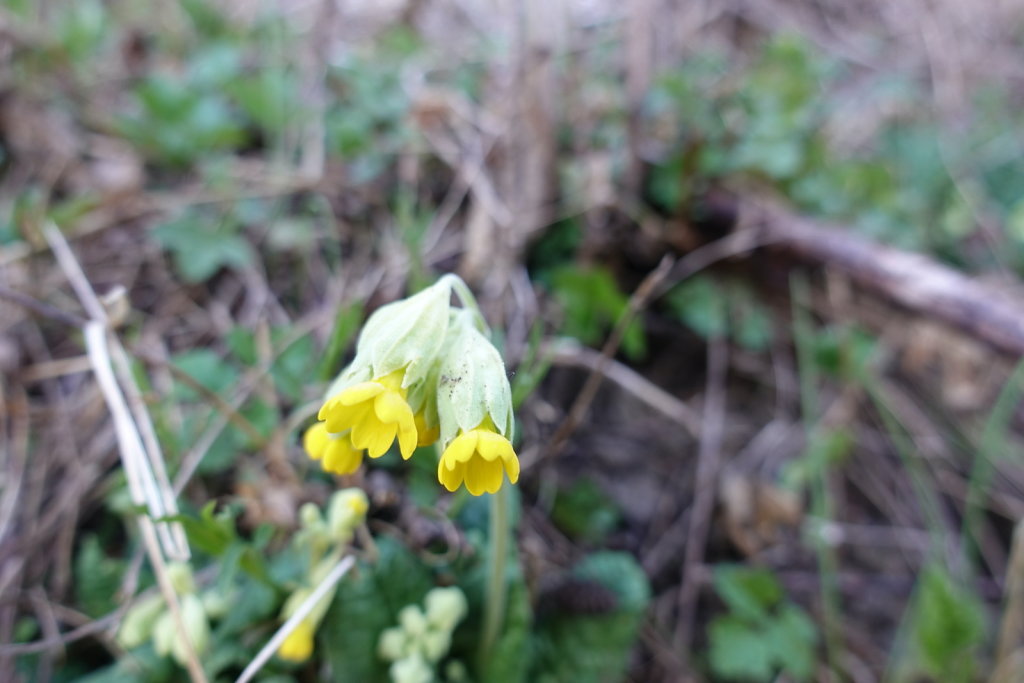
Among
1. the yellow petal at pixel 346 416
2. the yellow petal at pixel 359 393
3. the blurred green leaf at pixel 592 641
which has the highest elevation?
the yellow petal at pixel 359 393

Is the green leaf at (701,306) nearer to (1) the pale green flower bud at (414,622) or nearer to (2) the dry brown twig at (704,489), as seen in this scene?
(2) the dry brown twig at (704,489)

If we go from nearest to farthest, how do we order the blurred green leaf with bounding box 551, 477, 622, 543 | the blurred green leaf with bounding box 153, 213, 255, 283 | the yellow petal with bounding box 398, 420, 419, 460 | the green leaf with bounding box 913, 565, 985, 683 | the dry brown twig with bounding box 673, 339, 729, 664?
1. the yellow petal with bounding box 398, 420, 419, 460
2. the green leaf with bounding box 913, 565, 985, 683
3. the blurred green leaf with bounding box 551, 477, 622, 543
4. the dry brown twig with bounding box 673, 339, 729, 664
5. the blurred green leaf with bounding box 153, 213, 255, 283

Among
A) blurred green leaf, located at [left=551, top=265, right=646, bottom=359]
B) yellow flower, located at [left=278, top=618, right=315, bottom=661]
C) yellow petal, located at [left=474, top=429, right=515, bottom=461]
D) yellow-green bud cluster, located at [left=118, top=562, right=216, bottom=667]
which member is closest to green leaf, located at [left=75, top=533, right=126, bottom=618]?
yellow-green bud cluster, located at [left=118, top=562, right=216, bottom=667]

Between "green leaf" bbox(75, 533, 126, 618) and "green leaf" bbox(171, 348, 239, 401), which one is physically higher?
"green leaf" bbox(171, 348, 239, 401)

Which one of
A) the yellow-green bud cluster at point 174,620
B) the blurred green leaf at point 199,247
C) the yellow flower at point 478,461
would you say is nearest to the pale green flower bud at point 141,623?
the yellow-green bud cluster at point 174,620

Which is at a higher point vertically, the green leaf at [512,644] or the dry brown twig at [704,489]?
the green leaf at [512,644]

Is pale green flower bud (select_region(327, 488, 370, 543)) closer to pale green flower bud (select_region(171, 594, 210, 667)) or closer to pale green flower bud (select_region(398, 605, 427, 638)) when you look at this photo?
pale green flower bud (select_region(398, 605, 427, 638))

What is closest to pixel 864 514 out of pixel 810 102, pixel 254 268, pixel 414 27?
pixel 810 102

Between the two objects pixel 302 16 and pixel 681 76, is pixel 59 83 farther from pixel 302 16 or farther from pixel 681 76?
pixel 681 76
